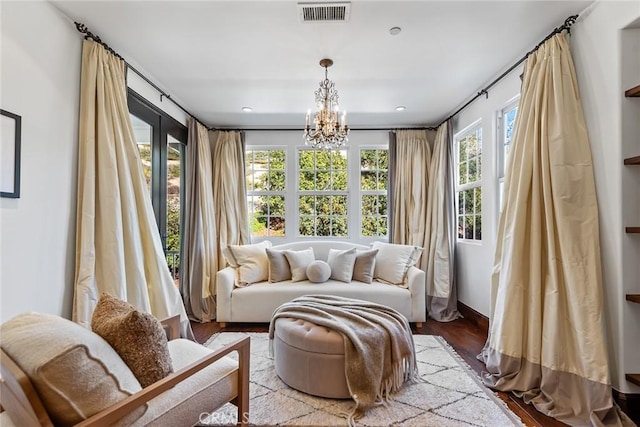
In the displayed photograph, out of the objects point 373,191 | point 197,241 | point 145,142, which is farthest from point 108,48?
point 373,191

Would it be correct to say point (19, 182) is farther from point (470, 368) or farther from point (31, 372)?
point (470, 368)

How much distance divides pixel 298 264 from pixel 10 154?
2.58m

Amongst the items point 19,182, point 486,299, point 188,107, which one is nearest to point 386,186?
point 486,299

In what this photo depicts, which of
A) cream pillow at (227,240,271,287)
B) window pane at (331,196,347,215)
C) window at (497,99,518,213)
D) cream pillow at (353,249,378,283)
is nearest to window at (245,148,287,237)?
window pane at (331,196,347,215)

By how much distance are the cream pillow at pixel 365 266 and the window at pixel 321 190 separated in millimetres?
914

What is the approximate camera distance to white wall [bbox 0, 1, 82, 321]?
1610 millimetres

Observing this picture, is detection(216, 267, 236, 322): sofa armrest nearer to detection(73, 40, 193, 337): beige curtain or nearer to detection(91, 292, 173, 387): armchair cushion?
detection(73, 40, 193, 337): beige curtain

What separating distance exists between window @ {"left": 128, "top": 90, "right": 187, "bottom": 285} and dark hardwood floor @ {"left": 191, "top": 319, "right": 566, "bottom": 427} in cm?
86

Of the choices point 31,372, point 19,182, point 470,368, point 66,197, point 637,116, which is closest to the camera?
point 31,372

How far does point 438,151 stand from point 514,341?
248 centimetres

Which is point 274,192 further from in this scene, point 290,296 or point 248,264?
point 290,296

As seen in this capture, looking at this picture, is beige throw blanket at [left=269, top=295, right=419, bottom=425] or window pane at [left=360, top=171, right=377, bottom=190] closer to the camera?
beige throw blanket at [left=269, top=295, right=419, bottom=425]

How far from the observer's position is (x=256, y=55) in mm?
2432

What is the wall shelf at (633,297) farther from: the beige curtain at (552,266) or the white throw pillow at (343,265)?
the white throw pillow at (343,265)
